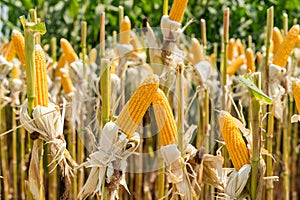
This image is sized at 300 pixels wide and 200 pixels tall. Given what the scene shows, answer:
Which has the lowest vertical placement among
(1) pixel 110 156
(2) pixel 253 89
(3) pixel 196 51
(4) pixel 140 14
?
(1) pixel 110 156

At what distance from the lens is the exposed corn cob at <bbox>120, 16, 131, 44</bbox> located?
4.78 ft

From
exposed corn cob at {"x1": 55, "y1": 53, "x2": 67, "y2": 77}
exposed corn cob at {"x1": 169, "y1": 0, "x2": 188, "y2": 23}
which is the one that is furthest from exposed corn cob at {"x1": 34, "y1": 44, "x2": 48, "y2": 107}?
exposed corn cob at {"x1": 55, "y1": 53, "x2": 67, "y2": 77}

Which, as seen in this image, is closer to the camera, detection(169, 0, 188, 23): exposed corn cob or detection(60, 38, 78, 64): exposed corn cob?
detection(169, 0, 188, 23): exposed corn cob

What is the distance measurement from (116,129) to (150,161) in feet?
4.77

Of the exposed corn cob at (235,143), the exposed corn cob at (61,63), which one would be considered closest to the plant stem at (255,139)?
the exposed corn cob at (235,143)

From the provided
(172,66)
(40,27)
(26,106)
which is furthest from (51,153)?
(172,66)

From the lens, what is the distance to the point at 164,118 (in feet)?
3.09

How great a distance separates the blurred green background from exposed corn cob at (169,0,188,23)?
1.35 meters

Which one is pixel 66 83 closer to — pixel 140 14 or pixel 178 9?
pixel 178 9

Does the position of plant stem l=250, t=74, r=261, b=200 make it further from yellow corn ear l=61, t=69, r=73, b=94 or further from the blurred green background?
the blurred green background

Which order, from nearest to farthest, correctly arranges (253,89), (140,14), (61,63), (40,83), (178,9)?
(253,89) < (40,83) < (178,9) < (61,63) < (140,14)

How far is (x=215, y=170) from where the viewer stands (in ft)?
3.29

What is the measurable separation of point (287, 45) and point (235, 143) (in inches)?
15.9

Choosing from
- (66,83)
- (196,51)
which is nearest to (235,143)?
(196,51)
